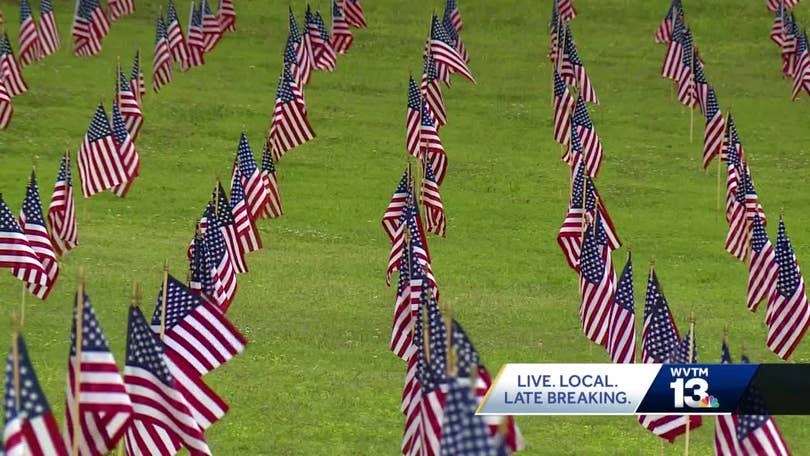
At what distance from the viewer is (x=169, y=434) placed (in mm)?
18766

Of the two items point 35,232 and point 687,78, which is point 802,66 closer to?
point 687,78

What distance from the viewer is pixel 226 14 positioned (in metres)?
60.2

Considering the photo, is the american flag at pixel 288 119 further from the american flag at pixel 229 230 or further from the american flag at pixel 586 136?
the american flag at pixel 229 230

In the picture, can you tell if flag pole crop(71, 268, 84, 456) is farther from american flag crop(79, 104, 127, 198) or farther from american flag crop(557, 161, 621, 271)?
american flag crop(79, 104, 127, 198)

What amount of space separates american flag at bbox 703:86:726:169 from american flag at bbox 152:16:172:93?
15850 millimetres

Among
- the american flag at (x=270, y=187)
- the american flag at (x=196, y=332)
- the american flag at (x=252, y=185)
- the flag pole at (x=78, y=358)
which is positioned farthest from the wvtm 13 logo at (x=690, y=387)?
the american flag at (x=270, y=187)

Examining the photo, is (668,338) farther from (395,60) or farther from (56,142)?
(395,60)

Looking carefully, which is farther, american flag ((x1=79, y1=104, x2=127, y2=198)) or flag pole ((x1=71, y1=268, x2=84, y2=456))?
american flag ((x1=79, y1=104, x2=127, y2=198))

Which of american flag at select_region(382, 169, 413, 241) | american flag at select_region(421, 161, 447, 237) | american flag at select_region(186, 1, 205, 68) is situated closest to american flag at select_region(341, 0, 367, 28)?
american flag at select_region(186, 1, 205, 68)

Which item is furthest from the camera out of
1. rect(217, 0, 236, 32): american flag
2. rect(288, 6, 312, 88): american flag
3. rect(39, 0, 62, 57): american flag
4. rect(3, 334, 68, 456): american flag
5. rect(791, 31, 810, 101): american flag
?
rect(217, 0, 236, 32): american flag

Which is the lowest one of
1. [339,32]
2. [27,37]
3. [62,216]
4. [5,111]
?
[62,216]

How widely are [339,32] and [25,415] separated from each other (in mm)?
41363

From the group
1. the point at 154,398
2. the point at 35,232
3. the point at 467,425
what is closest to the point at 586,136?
the point at 35,232
